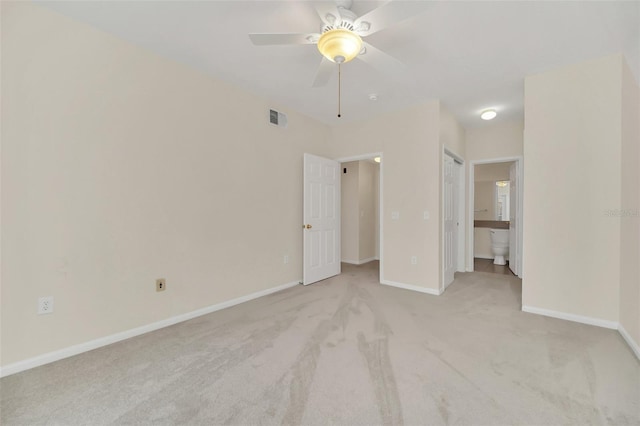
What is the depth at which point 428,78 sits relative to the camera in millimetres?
2984

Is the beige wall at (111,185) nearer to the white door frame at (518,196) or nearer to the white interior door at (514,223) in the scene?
the white door frame at (518,196)

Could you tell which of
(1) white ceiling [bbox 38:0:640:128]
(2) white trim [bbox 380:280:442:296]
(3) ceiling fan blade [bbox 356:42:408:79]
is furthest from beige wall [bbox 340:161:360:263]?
(3) ceiling fan blade [bbox 356:42:408:79]

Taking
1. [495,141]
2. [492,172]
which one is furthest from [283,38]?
[492,172]

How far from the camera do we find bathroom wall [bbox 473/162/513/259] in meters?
6.30

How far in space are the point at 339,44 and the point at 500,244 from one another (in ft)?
18.2

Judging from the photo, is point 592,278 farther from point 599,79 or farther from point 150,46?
point 150,46

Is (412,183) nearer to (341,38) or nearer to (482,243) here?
(341,38)

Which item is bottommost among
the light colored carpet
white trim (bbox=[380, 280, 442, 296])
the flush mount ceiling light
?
the light colored carpet

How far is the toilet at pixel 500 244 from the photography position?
552 centimetres

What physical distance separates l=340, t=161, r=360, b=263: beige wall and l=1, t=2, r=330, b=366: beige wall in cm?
298

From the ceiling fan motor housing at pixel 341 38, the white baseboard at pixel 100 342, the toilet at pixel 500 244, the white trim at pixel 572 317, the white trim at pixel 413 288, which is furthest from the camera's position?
the toilet at pixel 500 244

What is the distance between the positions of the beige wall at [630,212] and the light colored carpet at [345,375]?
29 centimetres

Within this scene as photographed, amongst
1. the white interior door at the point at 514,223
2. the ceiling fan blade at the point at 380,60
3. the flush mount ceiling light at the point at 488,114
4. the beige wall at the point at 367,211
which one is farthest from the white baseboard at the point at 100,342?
the white interior door at the point at 514,223

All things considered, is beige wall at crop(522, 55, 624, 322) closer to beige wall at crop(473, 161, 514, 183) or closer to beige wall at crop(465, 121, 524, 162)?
beige wall at crop(465, 121, 524, 162)
